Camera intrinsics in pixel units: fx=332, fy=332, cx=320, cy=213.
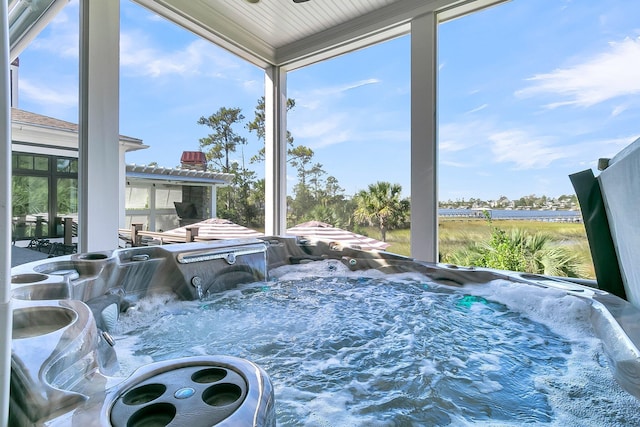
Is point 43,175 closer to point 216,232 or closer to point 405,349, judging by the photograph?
point 216,232

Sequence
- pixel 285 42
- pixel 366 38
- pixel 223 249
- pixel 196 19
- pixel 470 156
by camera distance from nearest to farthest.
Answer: pixel 223 249, pixel 196 19, pixel 366 38, pixel 285 42, pixel 470 156

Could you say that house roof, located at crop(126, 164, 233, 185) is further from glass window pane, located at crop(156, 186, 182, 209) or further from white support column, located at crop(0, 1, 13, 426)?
white support column, located at crop(0, 1, 13, 426)

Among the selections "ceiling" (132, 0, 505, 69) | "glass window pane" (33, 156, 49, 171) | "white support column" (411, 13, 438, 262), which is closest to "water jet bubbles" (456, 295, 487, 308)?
"white support column" (411, 13, 438, 262)

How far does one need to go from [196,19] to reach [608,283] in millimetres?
3626

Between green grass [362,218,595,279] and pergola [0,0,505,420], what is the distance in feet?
2.99

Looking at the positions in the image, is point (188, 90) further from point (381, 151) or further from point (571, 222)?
point (571, 222)

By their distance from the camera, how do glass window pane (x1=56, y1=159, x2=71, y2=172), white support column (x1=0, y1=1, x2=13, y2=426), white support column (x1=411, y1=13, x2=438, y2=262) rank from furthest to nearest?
white support column (x1=411, y1=13, x2=438, y2=262) < glass window pane (x1=56, y1=159, x2=71, y2=172) < white support column (x1=0, y1=1, x2=13, y2=426)

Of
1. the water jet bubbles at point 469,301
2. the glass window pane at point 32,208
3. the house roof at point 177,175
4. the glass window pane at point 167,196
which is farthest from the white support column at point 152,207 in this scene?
the water jet bubbles at point 469,301

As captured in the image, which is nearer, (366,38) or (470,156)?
(366,38)

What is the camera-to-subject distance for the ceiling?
2.92 meters

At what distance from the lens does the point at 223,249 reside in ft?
7.32

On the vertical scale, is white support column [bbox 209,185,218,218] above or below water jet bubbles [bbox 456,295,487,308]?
above

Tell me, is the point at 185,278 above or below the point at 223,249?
below

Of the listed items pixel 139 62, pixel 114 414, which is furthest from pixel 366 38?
pixel 139 62
